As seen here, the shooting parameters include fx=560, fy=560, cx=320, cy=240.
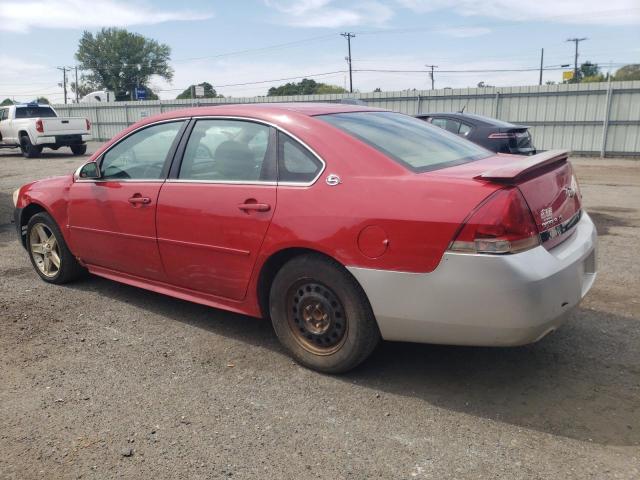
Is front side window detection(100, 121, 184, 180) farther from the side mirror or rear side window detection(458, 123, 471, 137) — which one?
rear side window detection(458, 123, 471, 137)

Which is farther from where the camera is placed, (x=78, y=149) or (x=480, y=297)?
(x=78, y=149)

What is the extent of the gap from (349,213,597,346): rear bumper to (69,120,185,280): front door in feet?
5.83

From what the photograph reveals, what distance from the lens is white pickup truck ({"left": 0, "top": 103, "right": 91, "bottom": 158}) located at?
1938 centimetres

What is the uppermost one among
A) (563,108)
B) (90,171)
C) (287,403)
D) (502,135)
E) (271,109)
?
(563,108)

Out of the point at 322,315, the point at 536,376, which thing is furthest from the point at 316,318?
the point at 536,376

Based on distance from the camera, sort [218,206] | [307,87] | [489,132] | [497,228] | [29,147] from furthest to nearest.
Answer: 1. [307,87]
2. [29,147]
3. [489,132]
4. [218,206]
5. [497,228]

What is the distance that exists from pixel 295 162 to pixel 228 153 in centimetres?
60

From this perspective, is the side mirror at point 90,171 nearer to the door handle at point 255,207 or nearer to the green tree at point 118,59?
the door handle at point 255,207

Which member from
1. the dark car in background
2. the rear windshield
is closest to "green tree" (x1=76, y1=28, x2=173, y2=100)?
the rear windshield

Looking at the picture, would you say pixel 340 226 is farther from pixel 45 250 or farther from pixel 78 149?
pixel 78 149

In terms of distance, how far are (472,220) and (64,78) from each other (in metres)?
82.5

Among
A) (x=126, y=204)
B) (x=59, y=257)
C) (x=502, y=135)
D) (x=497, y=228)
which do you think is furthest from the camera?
(x=502, y=135)

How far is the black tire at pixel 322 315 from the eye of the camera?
3088mm

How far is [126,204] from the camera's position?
413 centimetres
